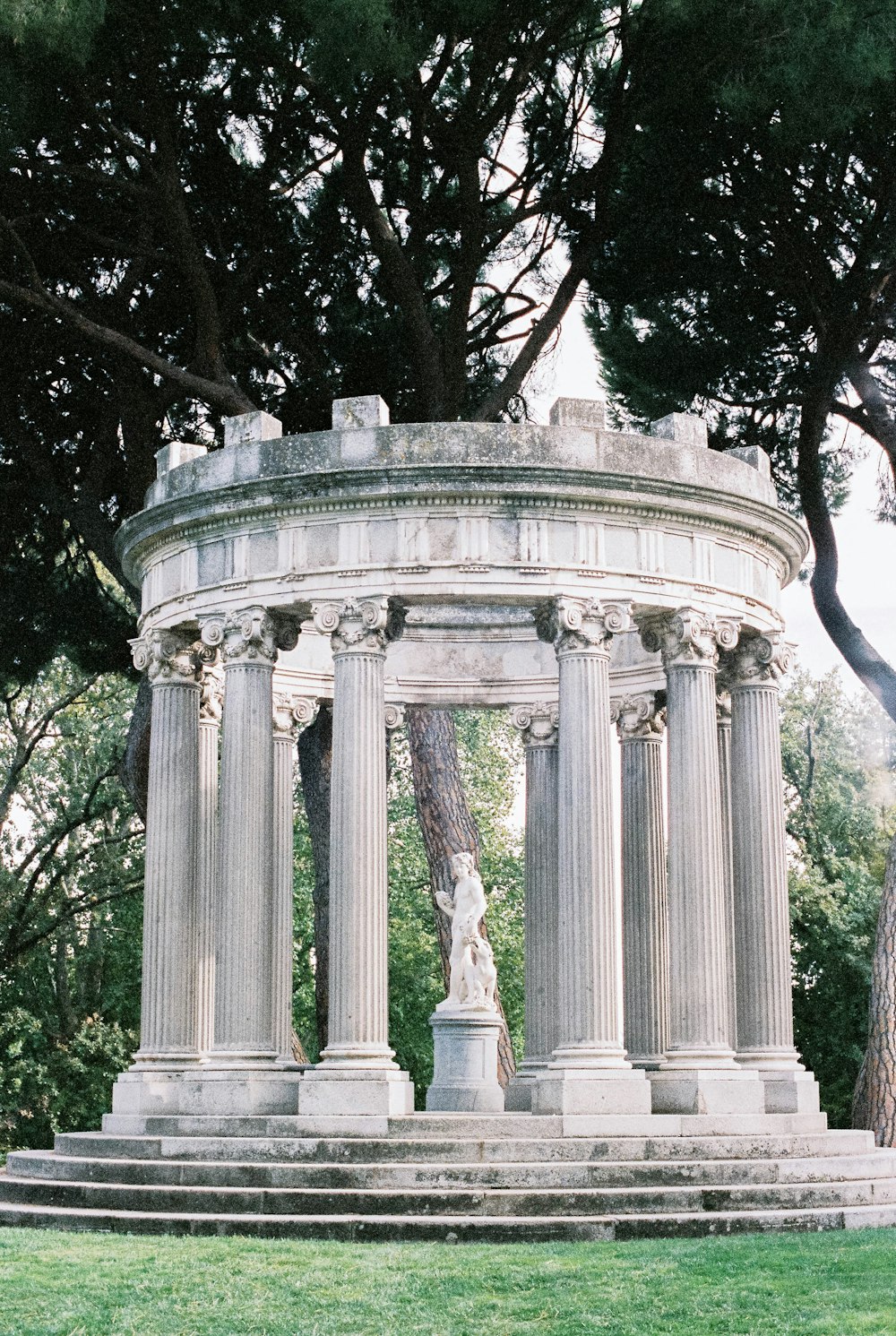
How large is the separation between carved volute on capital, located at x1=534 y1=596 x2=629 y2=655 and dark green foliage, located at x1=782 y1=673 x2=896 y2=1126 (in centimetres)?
2405

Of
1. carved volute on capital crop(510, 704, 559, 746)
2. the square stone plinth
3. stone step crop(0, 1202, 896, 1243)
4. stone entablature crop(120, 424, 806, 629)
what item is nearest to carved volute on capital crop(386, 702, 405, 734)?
carved volute on capital crop(510, 704, 559, 746)

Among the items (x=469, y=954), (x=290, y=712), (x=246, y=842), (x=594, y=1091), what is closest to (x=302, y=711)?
(x=290, y=712)

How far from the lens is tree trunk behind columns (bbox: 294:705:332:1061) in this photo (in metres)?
34.9

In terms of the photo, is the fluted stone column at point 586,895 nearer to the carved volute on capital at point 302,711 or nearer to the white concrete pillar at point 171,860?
the white concrete pillar at point 171,860

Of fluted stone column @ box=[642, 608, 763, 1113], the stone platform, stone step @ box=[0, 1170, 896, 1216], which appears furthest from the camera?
fluted stone column @ box=[642, 608, 763, 1113]

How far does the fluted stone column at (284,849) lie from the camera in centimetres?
2864

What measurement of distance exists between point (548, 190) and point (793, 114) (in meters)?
6.38

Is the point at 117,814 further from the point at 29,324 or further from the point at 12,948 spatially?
the point at 29,324

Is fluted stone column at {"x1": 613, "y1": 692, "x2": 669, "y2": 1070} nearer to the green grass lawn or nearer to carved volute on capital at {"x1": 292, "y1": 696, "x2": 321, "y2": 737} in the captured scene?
carved volute on capital at {"x1": 292, "y1": 696, "x2": 321, "y2": 737}

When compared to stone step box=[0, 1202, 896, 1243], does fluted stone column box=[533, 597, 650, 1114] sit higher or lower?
higher

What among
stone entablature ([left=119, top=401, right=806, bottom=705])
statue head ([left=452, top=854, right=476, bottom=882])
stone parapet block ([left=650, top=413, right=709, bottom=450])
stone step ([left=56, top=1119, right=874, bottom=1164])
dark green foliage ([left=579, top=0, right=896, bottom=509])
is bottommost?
stone step ([left=56, top=1119, right=874, bottom=1164])

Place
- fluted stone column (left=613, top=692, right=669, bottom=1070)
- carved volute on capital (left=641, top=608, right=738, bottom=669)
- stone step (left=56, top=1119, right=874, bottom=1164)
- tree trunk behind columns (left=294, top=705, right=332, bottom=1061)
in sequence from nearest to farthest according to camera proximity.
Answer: stone step (left=56, top=1119, right=874, bottom=1164), carved volute on capital (left=641, top=608, right=738, bottom=669), fluted stone column (left=613, top=692, right=669, bottom=1070), tree trunk behind columns (left=294, top=705, right=332, bottom=1061)

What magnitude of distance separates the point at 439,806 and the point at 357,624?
37.7 feet

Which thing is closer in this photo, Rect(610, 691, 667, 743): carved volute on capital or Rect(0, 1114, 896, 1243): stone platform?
Rect(0, 1114, 896, 1243): stone platform
